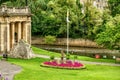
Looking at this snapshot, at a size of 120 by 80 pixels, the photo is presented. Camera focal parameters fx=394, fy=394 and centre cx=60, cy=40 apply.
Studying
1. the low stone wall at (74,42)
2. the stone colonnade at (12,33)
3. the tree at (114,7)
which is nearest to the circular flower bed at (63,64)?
the stone colonnade at (12,33)

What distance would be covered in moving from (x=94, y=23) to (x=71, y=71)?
174 ft

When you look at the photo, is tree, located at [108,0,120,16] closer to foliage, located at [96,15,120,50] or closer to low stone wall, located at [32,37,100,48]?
low stone wall, located at [32,37,100,48]

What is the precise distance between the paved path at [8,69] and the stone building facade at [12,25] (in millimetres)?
10890

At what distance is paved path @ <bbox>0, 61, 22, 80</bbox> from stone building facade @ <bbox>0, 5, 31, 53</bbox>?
10890mm

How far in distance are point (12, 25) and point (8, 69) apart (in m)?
21.4

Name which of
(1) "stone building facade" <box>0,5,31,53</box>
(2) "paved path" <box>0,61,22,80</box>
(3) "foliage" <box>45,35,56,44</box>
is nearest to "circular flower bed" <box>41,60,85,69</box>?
(2) "paved path" <box>0,61,22,80</box>

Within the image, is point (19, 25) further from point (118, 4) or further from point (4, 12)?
point (118, 4)

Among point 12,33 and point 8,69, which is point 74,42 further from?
point 8,69

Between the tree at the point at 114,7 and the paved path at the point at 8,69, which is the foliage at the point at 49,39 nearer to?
the tree at the point at 114,7

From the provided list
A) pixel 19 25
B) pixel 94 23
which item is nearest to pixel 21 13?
pixel 19 25

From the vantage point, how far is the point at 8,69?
1935 inches

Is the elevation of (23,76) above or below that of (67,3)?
below

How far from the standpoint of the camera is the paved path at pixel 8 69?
147 ft

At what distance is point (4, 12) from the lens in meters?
65.4
